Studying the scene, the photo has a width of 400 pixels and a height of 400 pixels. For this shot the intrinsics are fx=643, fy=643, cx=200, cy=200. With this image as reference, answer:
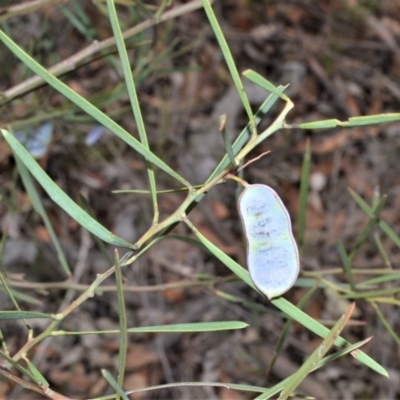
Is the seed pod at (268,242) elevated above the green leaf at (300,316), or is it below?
above

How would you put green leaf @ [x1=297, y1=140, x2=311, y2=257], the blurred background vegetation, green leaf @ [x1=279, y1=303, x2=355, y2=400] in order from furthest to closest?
the blurred background vegetation, green leaf @ [x1=297, y1=140, x2=311, y2=257], green leaf @ [x1=279, y1=303, x2=355, y2=400]

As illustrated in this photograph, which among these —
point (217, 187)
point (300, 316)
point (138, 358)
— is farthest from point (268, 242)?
point (217, 187)

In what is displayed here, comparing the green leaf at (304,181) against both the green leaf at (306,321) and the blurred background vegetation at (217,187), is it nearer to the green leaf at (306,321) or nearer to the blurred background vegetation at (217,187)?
the green leaf at (306,321)

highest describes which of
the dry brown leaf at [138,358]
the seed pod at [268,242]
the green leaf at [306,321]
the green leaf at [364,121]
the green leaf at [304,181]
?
the green leaf at [364,121]

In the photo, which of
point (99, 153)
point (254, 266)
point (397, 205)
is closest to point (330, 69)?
point (397, 205)

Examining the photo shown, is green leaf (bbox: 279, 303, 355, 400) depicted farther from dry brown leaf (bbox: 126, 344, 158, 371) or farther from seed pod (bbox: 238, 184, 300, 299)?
dry brown leaf (bbox: 126, 344, 158, 371)

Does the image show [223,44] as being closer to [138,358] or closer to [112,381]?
[112,381]

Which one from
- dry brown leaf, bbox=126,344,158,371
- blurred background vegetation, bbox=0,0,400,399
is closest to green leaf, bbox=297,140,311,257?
blurred background vegetation, bbox=0,0,400,399

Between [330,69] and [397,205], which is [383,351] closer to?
[397,205]

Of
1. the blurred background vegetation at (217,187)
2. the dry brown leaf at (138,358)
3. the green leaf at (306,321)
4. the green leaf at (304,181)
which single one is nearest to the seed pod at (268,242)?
the green leaf at (306,321)
